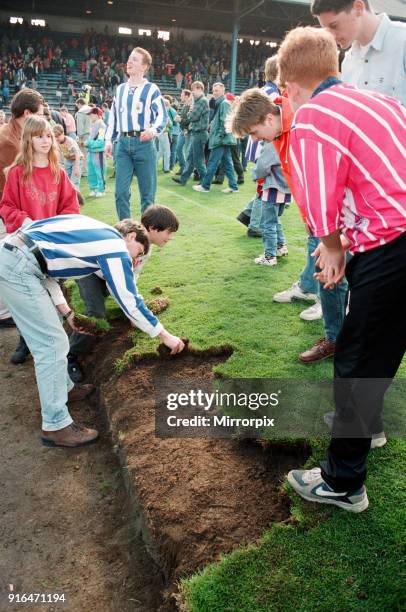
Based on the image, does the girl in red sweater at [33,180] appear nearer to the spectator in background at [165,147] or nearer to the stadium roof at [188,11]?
the spectator in background at [165,147]

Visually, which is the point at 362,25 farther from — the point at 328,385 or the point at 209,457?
the point at 209,457

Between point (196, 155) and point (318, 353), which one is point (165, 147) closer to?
point (196, 155)

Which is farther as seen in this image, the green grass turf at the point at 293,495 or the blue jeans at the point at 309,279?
the blue jeans at the point at 309,279

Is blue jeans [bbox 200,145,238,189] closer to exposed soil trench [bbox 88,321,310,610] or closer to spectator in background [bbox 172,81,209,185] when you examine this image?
spectator in background [bbox 172,81,209,185]

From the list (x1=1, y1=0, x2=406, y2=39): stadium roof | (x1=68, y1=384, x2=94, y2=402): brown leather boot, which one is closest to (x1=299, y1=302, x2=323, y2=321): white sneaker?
(x1=68, y1=384, x2=94, y2=402): brown leather boot

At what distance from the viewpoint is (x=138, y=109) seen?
6.16m

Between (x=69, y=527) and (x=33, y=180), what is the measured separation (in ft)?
8.28

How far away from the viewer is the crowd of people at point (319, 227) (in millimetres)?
1774

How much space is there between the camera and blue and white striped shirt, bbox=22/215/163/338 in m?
2.74

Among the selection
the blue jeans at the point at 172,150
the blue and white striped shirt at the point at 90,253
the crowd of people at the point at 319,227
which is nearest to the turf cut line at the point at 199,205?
the crowd of people at the point at 319,227

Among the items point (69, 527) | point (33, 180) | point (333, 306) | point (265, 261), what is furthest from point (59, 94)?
point (69, 527)

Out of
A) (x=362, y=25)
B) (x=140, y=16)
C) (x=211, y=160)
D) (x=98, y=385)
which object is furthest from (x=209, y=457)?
(x=140, y=16)

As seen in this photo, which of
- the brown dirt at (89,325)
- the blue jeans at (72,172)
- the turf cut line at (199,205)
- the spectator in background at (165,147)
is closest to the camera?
the brown dirt at (89,325)

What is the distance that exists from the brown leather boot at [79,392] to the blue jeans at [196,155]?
8.13 metres
